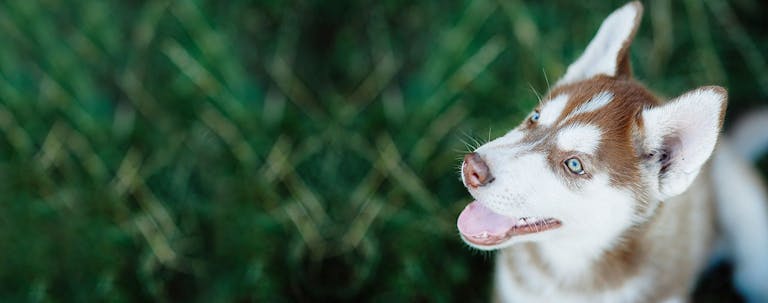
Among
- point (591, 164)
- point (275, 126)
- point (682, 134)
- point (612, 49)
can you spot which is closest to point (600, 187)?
point (591, 164)

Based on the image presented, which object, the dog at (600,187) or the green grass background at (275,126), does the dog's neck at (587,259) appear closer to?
the dog at (600,187)

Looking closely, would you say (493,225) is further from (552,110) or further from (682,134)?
(682,134)

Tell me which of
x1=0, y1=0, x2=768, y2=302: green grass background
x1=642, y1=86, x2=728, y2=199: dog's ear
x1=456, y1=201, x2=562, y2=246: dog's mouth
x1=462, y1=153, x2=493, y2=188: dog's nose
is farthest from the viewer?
x1=0, y1=0, x2=768, y2=302: green grass background

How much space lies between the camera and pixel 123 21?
3701mm

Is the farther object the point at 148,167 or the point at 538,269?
the point at 148,167

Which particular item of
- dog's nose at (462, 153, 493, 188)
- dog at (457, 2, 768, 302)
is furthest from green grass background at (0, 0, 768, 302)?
dog's nose at (462, 153, 493, 188)

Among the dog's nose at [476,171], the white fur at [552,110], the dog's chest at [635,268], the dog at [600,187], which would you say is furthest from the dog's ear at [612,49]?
the dog's nose at [476,171]

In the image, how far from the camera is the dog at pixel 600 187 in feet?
7.19

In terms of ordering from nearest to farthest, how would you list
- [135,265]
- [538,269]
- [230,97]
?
1. [538,269]
2. [135,265]
3. [230,97]

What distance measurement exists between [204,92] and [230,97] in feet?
0.39

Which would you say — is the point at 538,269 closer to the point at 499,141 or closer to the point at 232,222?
the point at 499,141

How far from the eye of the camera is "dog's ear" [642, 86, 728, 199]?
205 centimetres

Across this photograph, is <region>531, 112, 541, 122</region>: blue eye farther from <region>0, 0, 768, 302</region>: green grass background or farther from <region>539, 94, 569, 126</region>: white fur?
<region>0, 0, 768, 302</region>: green grass background

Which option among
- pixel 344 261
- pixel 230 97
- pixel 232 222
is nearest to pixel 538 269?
pixel 344 261
